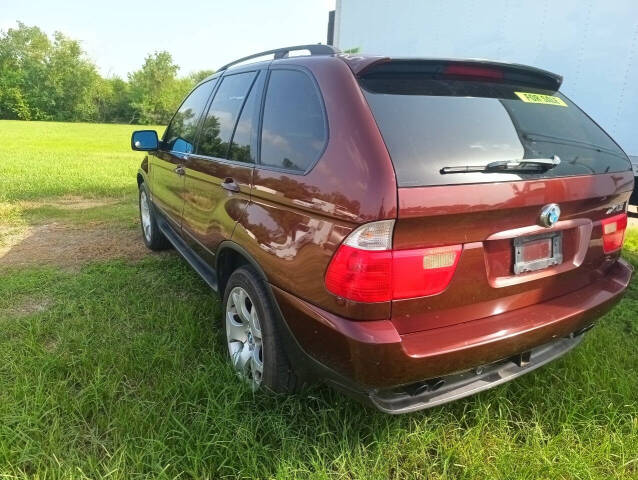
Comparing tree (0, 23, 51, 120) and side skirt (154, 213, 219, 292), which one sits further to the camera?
tree (0, 23, 51, 120)

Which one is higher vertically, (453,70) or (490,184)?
(453,70)

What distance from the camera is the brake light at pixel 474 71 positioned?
6.74ft

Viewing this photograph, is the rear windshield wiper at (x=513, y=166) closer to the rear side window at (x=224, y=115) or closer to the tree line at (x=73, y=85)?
the rear side window at (x=224, y=115)

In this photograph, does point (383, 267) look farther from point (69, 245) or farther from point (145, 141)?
point (69, 245)

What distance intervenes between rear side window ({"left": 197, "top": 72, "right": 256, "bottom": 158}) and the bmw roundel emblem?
67.5 inches

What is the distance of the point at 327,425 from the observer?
7.23ft

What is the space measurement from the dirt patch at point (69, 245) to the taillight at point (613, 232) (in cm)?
403

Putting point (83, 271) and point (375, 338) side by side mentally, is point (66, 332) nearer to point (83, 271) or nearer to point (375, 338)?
point (83, 271)

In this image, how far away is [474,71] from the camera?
212 centimetres

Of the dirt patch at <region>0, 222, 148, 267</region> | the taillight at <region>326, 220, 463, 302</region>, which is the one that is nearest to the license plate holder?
the taillight at <region>326, 220, 463, 302</region>

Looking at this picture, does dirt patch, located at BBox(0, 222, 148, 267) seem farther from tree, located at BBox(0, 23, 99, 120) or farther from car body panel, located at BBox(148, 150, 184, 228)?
tree, located at BBox(0, 23, 99, 120)

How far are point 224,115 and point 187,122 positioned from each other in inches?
34.9

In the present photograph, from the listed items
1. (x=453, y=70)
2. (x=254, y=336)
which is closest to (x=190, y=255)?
(x=254, y=336)

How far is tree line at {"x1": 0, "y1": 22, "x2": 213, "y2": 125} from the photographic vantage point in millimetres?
60969
